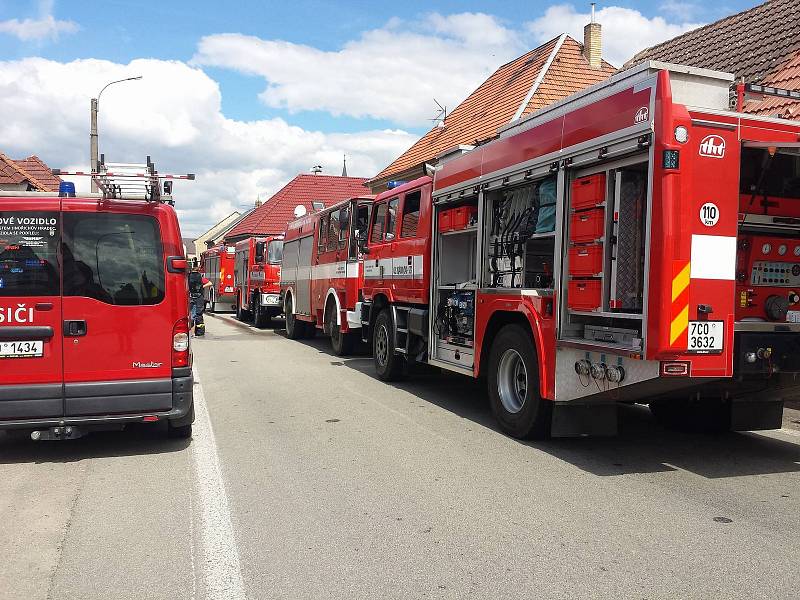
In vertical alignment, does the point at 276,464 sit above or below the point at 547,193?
below

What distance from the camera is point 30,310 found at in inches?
232

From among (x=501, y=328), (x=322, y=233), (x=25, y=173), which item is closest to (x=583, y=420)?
(x=501, y=328)

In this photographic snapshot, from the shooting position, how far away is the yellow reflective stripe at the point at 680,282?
5008mm

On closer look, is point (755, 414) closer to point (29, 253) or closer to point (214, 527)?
point (214, 527)

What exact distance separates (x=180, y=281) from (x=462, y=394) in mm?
4640

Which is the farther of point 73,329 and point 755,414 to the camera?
point 755,414

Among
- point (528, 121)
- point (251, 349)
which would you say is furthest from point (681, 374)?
point (251, 349)

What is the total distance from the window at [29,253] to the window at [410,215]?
4.64 metres

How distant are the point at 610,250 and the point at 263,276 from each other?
1665 cm

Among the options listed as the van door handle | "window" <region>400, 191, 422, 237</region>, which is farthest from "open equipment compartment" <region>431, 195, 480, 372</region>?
the van door handle

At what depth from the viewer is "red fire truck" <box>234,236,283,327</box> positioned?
20984 millimetres

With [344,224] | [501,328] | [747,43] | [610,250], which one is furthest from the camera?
[344,224]

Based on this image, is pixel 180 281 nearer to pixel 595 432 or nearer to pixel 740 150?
pixel 595 432

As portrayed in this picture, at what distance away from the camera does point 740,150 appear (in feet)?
17.0
